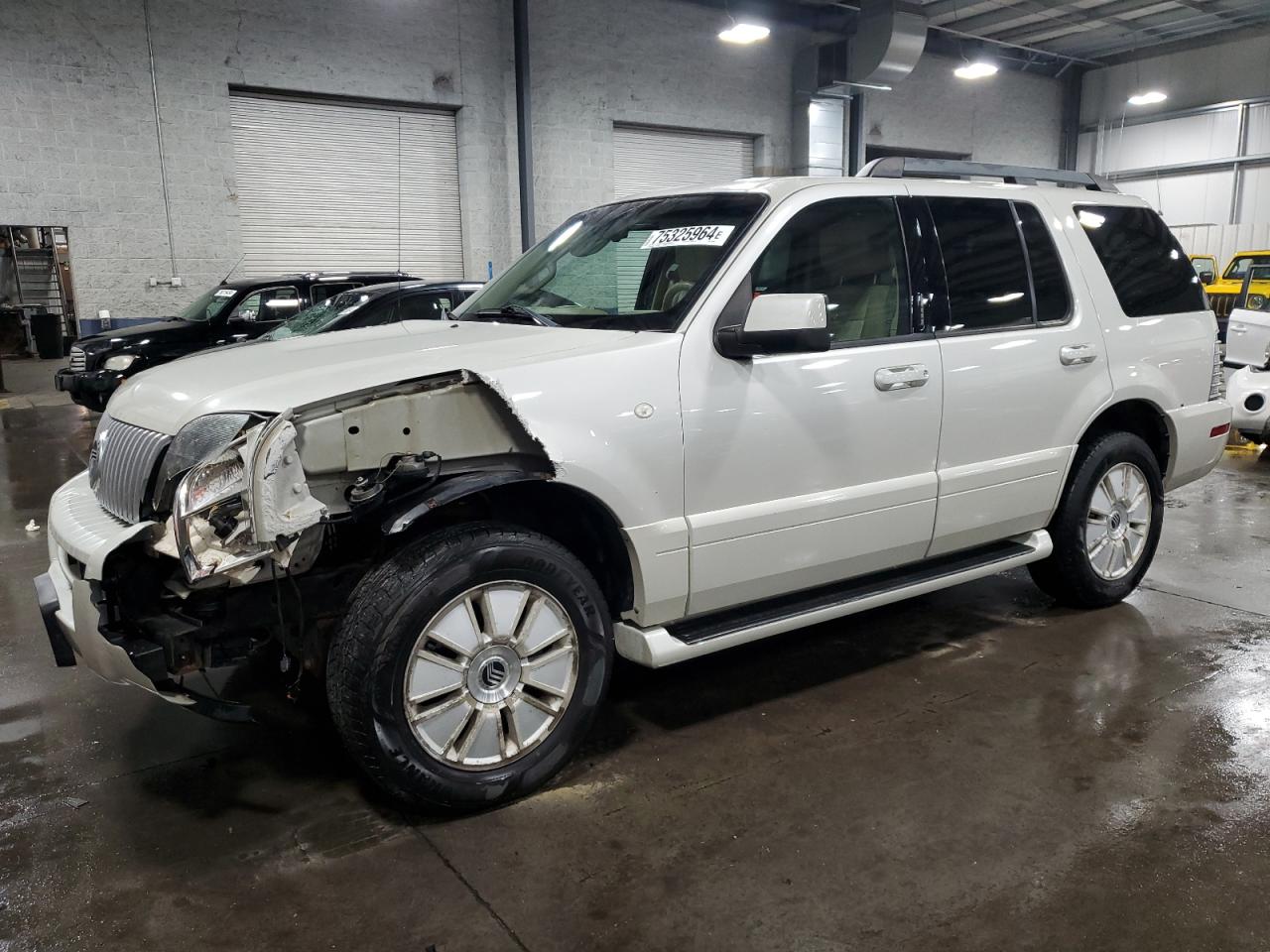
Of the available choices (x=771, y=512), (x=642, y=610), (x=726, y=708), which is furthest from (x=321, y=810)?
(x=771, y=512)

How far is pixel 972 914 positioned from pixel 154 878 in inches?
81.1

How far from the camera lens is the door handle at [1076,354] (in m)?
3.84

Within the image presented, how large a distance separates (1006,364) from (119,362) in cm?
925

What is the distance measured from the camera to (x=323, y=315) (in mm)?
8672

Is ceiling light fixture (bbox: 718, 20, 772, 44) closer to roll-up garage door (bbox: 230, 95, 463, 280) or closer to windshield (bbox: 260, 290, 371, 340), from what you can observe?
roll-up garage door (bbox: 230, 95, 463, 280)

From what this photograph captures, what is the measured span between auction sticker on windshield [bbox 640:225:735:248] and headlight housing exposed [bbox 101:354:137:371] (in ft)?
27.3

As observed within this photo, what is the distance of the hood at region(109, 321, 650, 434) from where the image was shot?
8.43ft

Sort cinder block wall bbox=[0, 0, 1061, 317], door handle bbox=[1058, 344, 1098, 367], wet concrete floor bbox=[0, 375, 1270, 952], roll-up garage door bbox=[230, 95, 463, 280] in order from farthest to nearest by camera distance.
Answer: roll-up garage door bbox=[230, 95, 463, 280] < cinder block wall bbox=[0, 0, 1061, 317] < door handle bbox=[1058, 344, 1098, 367] < wet concrete floor bbox=[0, 375, 1270, 952]

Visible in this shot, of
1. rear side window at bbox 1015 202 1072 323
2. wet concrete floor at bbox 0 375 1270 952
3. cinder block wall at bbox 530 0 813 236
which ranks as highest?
cinder block wall at bbox 530 0 813 236

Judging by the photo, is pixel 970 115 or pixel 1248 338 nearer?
pixel 1248 338

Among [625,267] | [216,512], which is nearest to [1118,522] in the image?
[625,267]

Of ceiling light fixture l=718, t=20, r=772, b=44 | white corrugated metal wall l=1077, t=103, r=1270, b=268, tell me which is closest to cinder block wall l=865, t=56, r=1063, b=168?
white corrugated metal wall l=1077, t=103, r=1270, b=268

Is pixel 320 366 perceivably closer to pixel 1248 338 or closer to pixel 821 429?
pixel 821 429

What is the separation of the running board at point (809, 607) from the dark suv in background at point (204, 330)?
7.47 m
